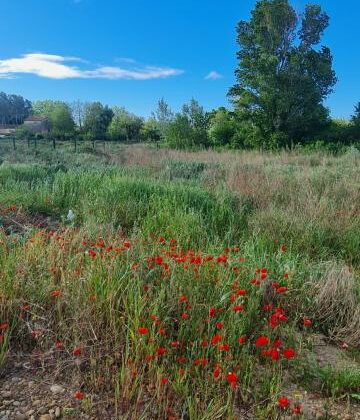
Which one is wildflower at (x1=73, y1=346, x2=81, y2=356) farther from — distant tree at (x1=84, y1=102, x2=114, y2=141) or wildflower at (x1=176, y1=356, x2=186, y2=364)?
distant tree at (x1=84, y1=102, x2=114, y2=141)

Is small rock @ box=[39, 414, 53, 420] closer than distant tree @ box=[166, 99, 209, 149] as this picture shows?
Yes

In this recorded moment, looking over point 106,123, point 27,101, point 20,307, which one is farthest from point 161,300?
point 27,101

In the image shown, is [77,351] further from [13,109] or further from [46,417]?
[13,109]

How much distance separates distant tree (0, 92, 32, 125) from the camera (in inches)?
2884

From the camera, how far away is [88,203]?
5848mm

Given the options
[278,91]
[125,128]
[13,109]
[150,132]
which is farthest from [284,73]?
[13,109]

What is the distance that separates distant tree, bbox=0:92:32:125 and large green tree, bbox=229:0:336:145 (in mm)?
56460

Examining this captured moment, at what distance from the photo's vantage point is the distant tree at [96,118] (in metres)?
51.5

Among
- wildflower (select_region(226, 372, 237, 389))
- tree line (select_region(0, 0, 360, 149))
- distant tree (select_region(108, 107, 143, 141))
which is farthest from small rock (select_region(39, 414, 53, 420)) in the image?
distant tree (select_region(108, 107, 143, 141))

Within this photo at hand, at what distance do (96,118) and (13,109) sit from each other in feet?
121

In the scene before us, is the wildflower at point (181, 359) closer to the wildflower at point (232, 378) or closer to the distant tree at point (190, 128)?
the wildflower at point (232, 378)

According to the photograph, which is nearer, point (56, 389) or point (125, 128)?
point (56, 389)

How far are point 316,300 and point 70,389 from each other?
1.95 meters

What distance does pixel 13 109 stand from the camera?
7912cm
